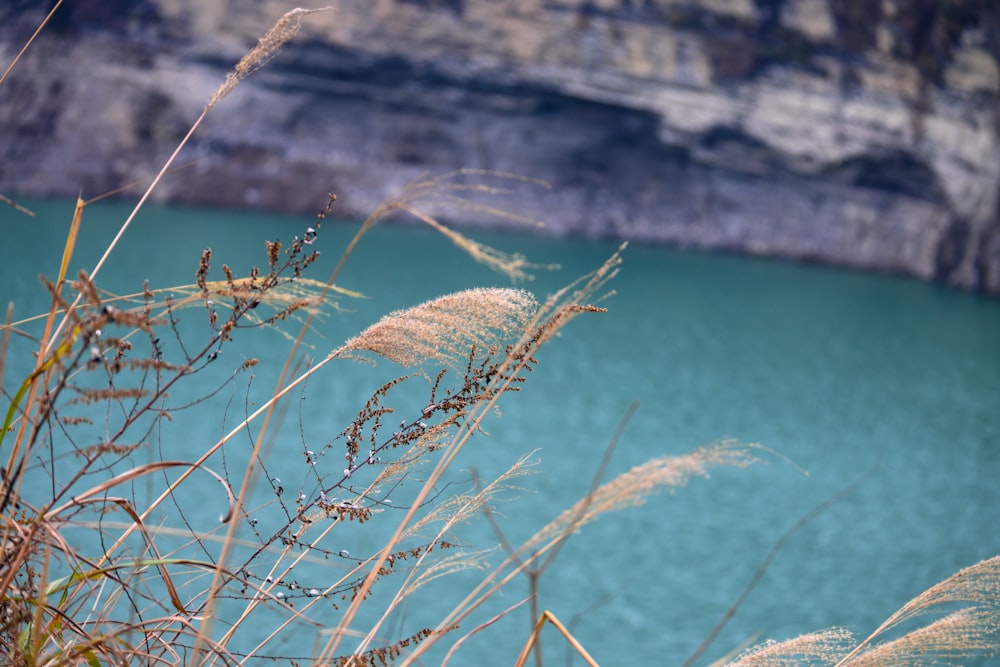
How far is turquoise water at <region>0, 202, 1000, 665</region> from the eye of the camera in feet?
17.7

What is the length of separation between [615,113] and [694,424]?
12.9 metres

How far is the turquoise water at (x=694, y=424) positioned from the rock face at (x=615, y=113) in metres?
3.25

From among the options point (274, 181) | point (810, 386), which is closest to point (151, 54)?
point (274, 181)

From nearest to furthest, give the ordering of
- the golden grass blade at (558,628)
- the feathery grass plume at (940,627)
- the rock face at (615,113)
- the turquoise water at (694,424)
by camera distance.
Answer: the golden grass blade at (558,628)
the feathery grass plume at (940,627)
the turquoise water at (694,424)
the rock face at (615,113)

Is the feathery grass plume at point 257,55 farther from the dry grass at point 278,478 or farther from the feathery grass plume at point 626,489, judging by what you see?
the feathery grass plume at point 626,489

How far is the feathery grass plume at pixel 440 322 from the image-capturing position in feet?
3.39

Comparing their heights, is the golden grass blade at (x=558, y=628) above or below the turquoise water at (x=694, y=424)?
above

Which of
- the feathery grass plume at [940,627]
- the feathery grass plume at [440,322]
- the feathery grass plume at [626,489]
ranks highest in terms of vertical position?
the feathery grass plume at [440,322]

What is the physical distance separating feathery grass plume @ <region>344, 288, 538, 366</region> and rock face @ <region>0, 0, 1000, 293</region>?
1801 cm

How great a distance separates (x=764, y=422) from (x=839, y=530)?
88.6 inches

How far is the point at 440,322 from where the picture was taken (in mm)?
1062

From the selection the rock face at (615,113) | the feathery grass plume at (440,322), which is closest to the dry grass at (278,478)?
the feathery grass plume at (440,322)

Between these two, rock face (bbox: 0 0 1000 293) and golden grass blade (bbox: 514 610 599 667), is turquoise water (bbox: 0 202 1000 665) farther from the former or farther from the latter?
rock face (bbox: 0 0 1000 293)

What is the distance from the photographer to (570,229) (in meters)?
20.2
